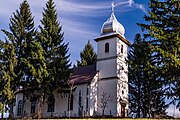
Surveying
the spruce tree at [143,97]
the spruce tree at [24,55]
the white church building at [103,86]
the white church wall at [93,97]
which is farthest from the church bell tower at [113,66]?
the spruce tree at [24,55]

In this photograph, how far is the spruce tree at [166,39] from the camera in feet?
69.0

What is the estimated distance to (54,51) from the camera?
98.6 feet

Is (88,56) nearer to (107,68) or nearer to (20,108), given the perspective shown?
(107,68)

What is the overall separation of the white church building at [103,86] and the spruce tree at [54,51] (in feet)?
8.57

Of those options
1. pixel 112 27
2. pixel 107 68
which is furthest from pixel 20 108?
pixel 112 27

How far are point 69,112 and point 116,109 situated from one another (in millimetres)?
5300

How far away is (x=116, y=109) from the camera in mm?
31672

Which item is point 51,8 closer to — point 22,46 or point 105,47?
point 22,46

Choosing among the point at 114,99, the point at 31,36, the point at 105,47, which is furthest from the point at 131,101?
the point at 31,36

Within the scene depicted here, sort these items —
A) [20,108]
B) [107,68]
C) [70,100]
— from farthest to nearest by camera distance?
[20,108] → [107,68] → [70,100]

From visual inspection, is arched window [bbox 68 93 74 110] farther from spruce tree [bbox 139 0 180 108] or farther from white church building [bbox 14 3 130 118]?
spruce tree [bbox 139 0 180 108]

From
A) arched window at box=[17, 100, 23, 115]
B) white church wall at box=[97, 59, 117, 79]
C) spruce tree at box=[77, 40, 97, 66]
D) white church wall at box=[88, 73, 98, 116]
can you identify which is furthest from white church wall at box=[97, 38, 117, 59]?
arched window at box=[17, 100, 23, 115]

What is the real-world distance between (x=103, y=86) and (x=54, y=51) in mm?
7393

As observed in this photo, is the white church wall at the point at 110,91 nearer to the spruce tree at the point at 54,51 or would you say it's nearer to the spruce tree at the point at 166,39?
the spruce tree at the point at 54,51
